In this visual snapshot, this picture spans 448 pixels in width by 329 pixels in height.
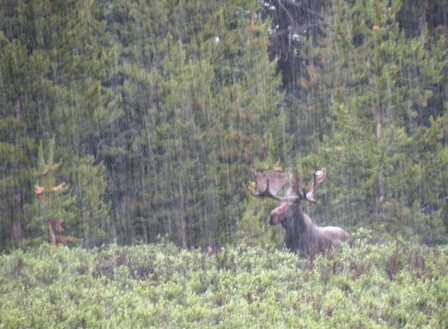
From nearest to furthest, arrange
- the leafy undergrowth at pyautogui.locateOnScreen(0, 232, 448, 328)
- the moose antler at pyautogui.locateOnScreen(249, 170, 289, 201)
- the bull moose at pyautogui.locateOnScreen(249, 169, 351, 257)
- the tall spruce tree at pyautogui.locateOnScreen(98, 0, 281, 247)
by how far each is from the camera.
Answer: the leafy undergrowth at pyautogui.locateOnScreen(0, 232, 448, 328) < the bull moose at pyautogui.locateOnScreen(249, 169, 351, 257) < the moose antler at pyautogui.locateOnScreen(249, 170, 289, 201) < the tall spruce tree at pyautogui.locateOnScreen(98, 0, 281, 247)

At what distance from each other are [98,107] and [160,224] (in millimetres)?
3453

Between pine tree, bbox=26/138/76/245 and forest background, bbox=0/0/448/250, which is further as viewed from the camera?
forest background, bbox=0/0/448/250

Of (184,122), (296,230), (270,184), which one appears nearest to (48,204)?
(184,122)

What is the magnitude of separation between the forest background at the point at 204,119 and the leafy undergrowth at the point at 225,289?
5343 millimetres

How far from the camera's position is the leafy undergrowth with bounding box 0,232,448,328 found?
7223mm

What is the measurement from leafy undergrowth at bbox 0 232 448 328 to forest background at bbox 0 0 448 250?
534cm

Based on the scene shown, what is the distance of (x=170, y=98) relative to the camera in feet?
68.8

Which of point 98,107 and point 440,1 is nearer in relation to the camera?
point 98,107

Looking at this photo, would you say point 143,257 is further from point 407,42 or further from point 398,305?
point 407,42

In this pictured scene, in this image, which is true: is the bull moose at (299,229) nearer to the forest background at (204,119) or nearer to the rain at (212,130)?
the rain at (212,130)

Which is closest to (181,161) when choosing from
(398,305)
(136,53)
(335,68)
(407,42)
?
(136,53)

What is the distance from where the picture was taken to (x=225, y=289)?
8.30 meters

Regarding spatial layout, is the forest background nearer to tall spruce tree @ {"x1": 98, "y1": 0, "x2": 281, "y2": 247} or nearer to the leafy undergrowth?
tall spruce tree @ {"x1": 98, "y1": 0, "x2": 281, "y2": 247}

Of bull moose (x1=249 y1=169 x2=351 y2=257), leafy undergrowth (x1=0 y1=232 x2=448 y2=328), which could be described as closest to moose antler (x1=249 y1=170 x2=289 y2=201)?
bull moose (x1=249 y1=169 x2=351 y2=257)
